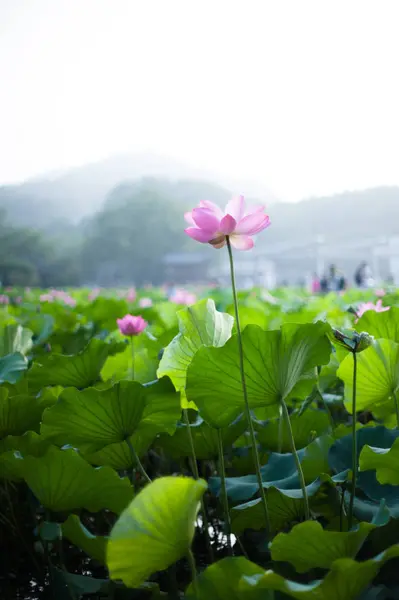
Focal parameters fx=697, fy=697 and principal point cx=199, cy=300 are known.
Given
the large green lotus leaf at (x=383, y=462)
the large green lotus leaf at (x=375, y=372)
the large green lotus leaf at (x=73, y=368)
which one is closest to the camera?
the large green lotus leaf at (x=383, y=462)

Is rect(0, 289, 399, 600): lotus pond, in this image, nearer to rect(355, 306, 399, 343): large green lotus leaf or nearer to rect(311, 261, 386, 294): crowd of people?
rect(355, 306, 399, 343): large green lotus leaf

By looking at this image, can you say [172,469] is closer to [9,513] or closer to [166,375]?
[9,513]

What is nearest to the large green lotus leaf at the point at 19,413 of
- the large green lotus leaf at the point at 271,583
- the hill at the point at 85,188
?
the large green lotus leaf at the point at 271,583

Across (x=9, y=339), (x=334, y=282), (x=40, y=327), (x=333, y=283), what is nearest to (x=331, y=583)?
(x=9, y=339)

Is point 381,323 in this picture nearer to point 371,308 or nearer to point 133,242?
point 371,308

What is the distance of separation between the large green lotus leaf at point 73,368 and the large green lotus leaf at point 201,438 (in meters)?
0.16

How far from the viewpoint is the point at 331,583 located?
1.32 ft

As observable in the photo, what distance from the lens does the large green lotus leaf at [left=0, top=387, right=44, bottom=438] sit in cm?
72

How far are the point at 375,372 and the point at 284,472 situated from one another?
0.43 ft

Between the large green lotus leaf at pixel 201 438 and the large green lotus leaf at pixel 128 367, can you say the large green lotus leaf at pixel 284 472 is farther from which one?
the large green lotus leaf at pixel 128 367

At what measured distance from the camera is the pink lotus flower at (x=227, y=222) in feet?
2.00

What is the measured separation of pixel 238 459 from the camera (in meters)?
0.77

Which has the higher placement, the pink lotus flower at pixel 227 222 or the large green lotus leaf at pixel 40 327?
the pink lotus flower at pixel 227 222

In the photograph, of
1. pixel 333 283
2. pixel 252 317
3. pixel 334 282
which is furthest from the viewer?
pixel 333 283
